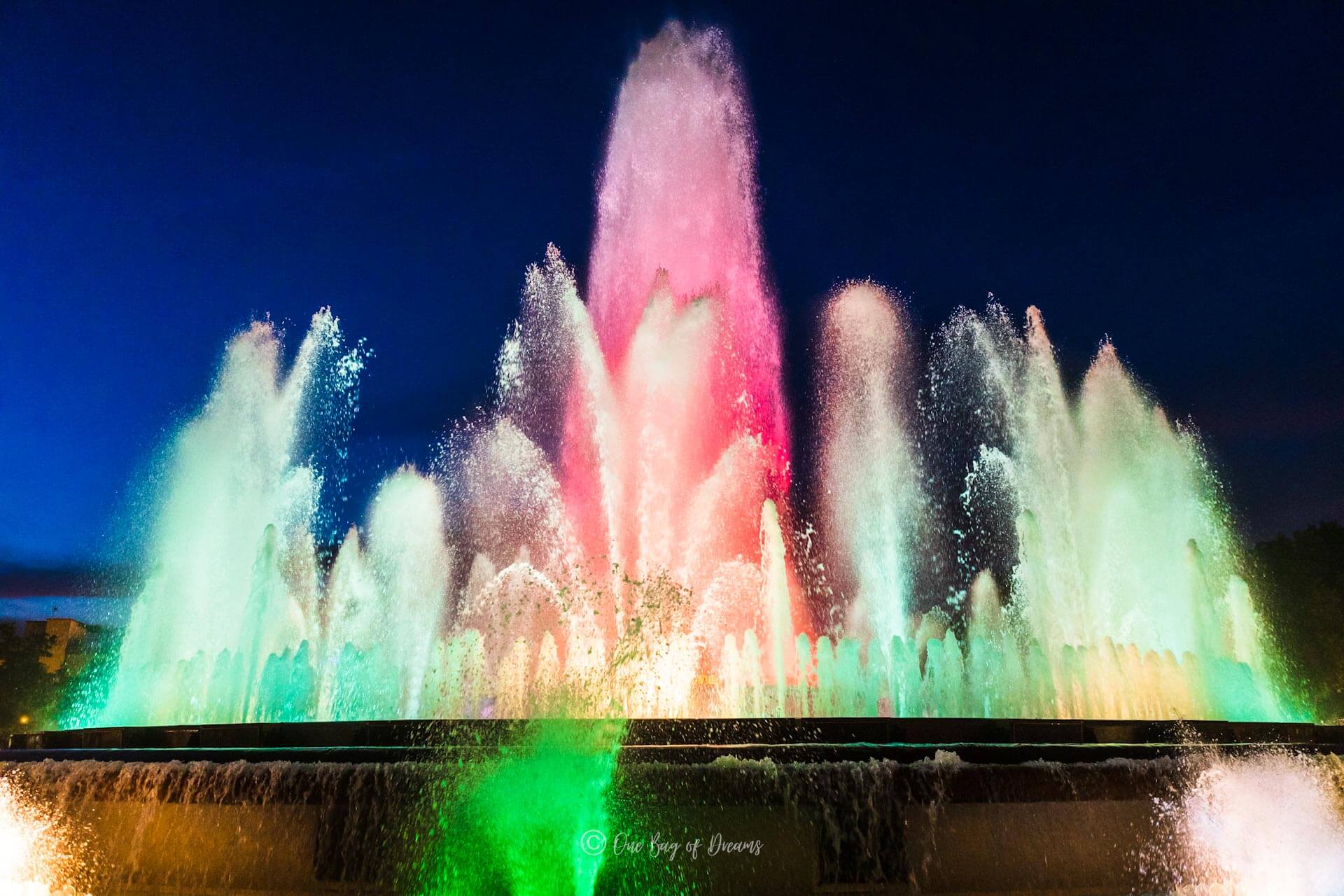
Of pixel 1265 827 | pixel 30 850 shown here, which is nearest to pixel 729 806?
pixel 1265 827

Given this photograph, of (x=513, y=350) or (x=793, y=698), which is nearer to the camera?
(x=793, y=698)

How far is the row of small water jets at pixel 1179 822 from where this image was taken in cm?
849

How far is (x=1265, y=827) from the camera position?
919 centimetres

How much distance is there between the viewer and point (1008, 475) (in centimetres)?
2433

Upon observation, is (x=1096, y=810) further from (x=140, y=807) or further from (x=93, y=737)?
(x=93, y=737)

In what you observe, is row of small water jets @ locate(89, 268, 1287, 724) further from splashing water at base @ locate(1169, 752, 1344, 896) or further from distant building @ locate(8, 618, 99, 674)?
distant building @ locate(8, 618, 99, 674)

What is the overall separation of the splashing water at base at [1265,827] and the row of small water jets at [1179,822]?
10 millimetres

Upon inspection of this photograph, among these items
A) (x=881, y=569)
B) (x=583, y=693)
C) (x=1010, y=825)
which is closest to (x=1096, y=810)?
(x=1010, y=825)

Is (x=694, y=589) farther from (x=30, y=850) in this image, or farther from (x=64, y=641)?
(x=64, y=641)

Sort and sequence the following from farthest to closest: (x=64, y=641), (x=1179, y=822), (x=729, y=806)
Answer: (x=64, y=641), (x=1179, y=822), (x=729, y=806)

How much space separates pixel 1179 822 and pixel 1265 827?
1.50 meters

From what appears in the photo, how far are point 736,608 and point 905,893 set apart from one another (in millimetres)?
15695

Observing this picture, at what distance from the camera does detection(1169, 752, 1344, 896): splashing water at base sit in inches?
340

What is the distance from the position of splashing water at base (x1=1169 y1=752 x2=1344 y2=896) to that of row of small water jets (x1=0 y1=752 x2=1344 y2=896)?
0.03 feet
